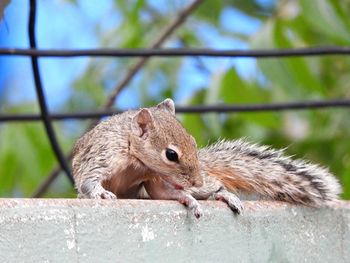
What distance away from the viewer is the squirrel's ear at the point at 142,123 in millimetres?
2438

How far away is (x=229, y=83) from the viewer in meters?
3.39

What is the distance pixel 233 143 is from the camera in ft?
7.92

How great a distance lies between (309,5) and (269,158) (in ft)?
3.02

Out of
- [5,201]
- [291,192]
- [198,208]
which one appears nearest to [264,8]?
[291,192]

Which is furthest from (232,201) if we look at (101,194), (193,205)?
(101,194)

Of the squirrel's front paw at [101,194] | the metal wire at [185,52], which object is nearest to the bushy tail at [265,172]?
the squirrel's front paw at [101,194]

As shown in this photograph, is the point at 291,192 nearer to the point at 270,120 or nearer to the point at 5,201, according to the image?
the point at 5,201

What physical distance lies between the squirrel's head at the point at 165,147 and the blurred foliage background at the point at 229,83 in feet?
1.83

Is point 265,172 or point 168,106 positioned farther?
point 168,106

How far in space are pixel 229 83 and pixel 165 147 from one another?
1013 mm

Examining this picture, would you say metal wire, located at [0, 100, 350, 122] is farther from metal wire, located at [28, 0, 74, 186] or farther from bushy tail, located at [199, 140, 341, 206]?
bushy tail, located at [199, 140, 341, 206]

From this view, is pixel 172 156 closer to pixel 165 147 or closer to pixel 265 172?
pixel 165 147

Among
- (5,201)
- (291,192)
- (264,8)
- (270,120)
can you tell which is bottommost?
(5,201)

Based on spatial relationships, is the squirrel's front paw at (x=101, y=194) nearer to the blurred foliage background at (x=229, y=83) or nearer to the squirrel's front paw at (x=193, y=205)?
the squirrel's front paw at (x=193, y=205)
